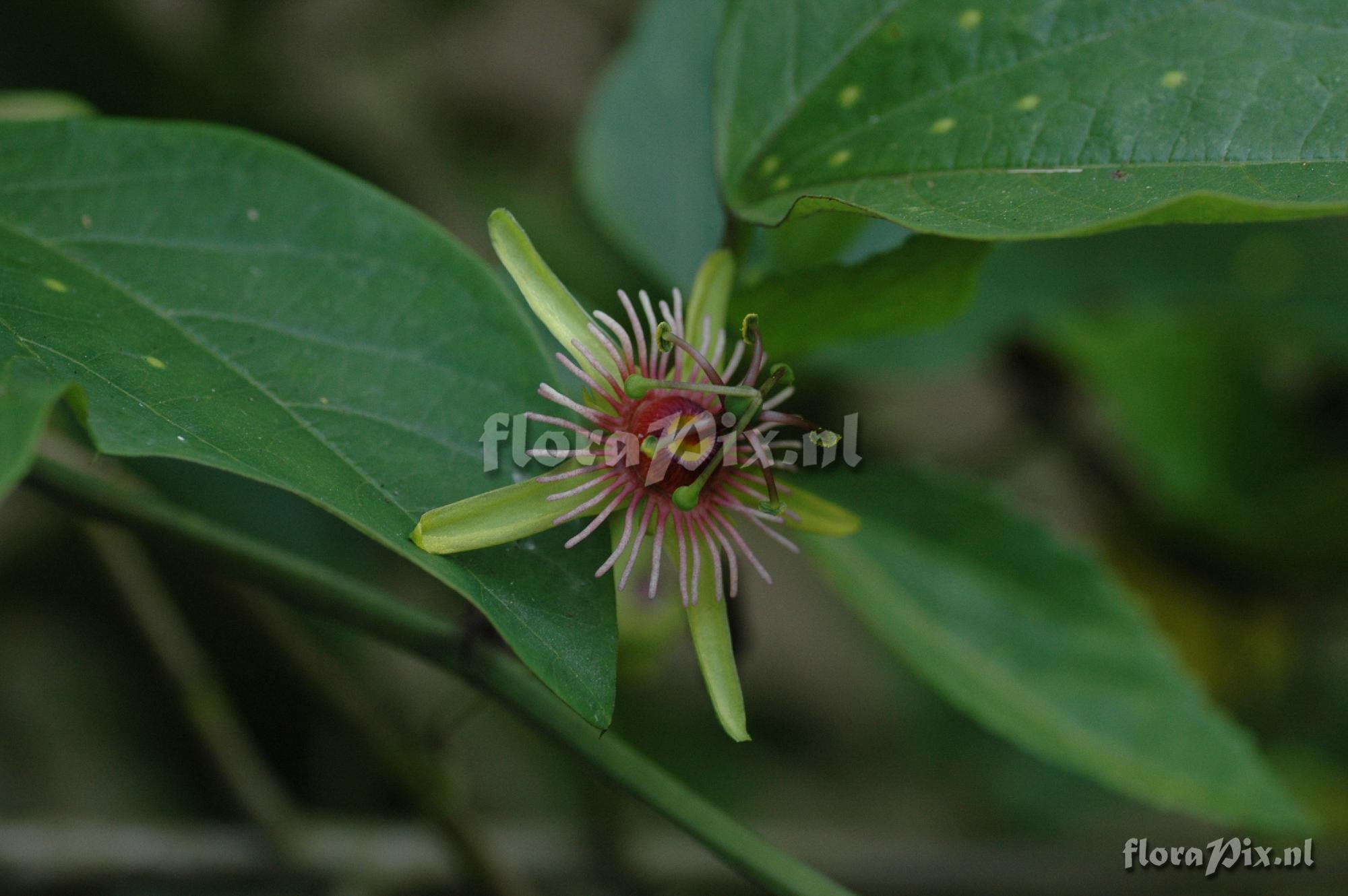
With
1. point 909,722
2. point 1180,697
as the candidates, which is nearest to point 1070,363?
point 909,722

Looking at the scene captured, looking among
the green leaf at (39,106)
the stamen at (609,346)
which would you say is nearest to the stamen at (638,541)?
the stamen at (609,346)

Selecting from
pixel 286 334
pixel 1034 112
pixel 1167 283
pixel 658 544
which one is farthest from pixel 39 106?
pixel 1167 283

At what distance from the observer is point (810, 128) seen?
93 cm

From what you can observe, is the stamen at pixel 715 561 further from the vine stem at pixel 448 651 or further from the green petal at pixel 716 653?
the vine stem at pixel 448 651

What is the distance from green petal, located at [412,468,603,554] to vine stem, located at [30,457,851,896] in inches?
5.1

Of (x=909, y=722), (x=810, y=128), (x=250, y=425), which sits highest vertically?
(x=810, y=128)

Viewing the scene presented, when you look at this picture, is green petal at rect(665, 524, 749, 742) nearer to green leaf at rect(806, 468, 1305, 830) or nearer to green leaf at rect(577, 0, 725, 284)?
green leaf at rect(806, 468, 1305, 830)

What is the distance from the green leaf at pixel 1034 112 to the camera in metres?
0.71

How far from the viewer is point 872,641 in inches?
107

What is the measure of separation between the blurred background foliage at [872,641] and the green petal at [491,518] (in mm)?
753

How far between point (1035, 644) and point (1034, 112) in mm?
673

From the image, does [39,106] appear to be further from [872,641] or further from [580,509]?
[872,641]

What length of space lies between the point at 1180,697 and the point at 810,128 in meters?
0.76

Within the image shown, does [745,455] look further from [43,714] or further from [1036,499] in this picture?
[1036,499]
